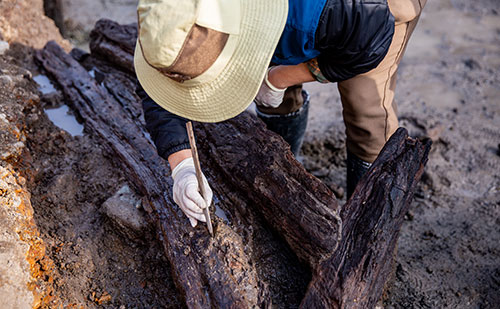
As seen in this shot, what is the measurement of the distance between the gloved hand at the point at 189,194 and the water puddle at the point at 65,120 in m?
1.08

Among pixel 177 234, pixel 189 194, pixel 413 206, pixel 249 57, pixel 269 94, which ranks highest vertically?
pixel 249 57

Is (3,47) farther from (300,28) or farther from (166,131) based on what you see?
(300,28)

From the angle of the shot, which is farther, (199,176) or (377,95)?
(377,95)

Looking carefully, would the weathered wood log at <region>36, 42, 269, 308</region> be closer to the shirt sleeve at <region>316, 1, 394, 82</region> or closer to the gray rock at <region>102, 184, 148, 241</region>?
the gray rock at <region>102, 184, 148, 241</region>

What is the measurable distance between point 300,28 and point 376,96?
2.56 feet

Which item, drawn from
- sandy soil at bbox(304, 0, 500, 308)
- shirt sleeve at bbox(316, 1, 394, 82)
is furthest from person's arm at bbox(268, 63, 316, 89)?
sandy soil at bbox(304, 0, 500, 308)

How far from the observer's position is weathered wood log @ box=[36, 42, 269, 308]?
1607mm

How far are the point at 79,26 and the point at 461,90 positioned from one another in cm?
470

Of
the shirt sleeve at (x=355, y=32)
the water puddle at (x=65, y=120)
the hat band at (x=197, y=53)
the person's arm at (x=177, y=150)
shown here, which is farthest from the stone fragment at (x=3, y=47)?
the shirt sleeve at (x=355, y=32)

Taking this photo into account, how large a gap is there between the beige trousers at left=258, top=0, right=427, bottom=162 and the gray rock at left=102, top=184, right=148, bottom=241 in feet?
4.24

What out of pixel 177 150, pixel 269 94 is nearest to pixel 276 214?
pixel 177 150

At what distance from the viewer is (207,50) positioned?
1312 mm

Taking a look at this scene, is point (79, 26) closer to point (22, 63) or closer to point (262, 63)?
point (22, 63)

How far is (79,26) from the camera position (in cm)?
507
